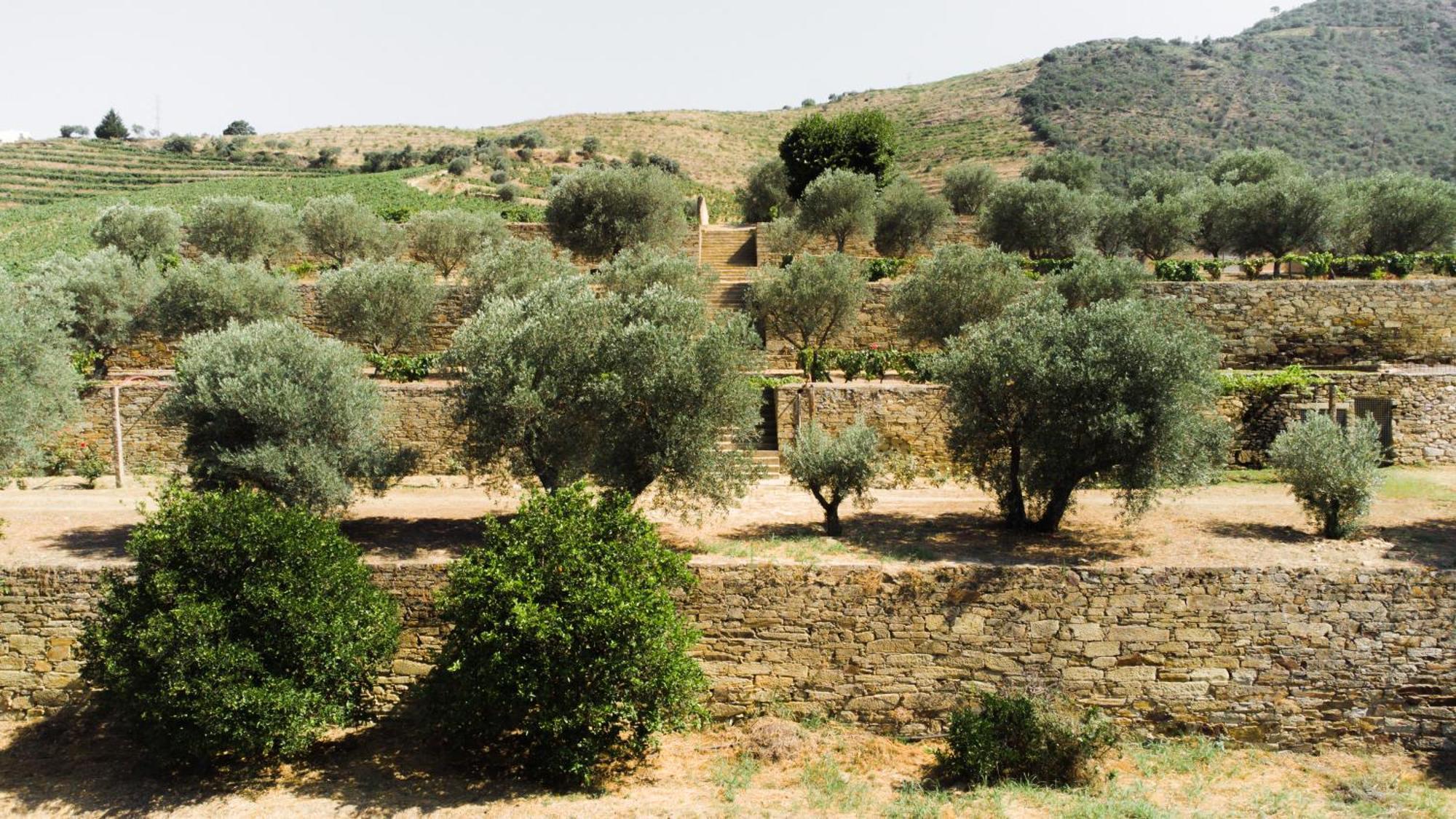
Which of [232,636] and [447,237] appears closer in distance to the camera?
[232,636]

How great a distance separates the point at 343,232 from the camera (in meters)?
31.1

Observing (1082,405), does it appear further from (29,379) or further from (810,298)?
(29,379)

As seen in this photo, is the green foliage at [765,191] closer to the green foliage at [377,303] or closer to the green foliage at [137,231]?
the green foliage at [377,303]

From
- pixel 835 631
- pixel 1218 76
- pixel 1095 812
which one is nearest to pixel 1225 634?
pixel 1095 812

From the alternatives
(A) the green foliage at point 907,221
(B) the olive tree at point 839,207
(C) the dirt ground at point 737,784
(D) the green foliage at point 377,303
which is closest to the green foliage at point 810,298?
(B) the olive tree at point 839,207

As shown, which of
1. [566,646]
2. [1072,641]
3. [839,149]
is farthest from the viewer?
[839,149]

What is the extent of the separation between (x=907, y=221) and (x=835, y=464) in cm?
2080

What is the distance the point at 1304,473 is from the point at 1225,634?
10.8ft

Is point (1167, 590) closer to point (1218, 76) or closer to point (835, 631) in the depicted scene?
point (835, 631)

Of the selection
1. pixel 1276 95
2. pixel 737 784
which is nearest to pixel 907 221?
pixel 737 784

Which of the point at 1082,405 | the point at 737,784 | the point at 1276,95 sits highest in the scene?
the point at 1276,95

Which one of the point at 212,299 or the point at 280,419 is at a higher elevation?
the point at 212,299

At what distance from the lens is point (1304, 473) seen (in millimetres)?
13367

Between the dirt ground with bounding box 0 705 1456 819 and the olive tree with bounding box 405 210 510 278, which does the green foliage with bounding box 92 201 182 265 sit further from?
the dirt ground with bounding box 0 705 1456 819
